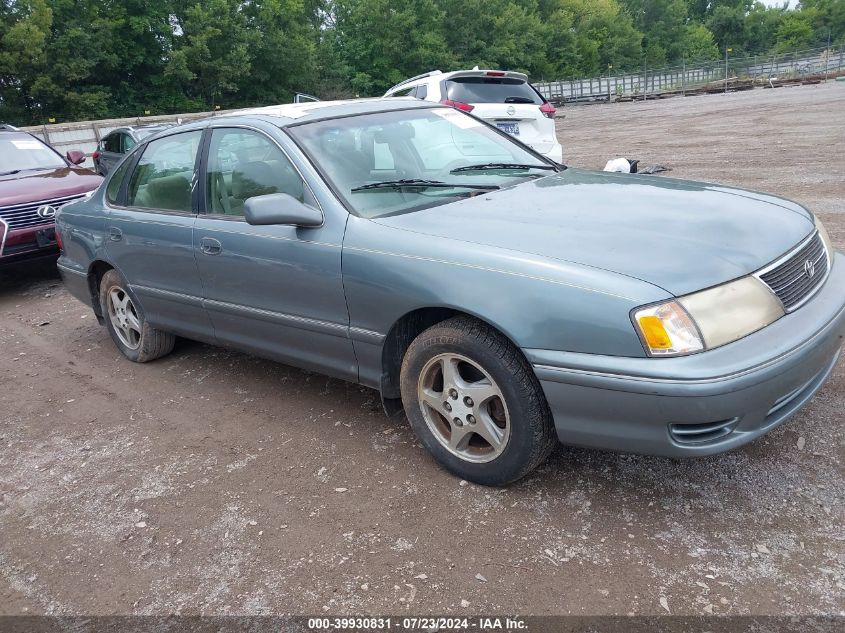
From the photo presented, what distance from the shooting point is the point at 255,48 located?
41.9 meters

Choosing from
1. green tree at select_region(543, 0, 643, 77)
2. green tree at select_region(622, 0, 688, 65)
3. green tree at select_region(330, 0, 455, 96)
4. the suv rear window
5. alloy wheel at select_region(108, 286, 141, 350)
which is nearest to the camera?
alloy wheel at select_region(108, 286, 141, 350)

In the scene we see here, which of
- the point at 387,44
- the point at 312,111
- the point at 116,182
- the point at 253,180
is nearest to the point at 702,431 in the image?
the point at 253,180

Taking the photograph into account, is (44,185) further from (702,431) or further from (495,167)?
(702,431)

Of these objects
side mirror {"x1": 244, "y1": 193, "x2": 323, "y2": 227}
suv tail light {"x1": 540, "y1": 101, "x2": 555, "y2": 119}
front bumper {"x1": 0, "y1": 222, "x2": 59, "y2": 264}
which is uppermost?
suv tail light {"x1": 540, "y1": 101, "x2": 555, "y2": 119}

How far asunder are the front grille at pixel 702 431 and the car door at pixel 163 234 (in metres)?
2.78

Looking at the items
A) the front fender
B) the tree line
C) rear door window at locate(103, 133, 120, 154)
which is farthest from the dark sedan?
the tree line

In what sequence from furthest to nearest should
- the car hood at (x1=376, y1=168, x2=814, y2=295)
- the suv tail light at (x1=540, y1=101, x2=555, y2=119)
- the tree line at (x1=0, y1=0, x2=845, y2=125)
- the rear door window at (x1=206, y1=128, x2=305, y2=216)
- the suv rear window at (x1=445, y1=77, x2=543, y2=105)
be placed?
the tree line at (x1=0, y1=0, x2=845, y2=125) < the suv tail light at (x1=540, y1=101, x2=555, y2=119) < the suv rear window at (x1=445, y1=77, x2=543, y2=105) < the rear door window at (x1=206, y1=128, x2=305, y2=216) < the car hood at (x1=376, y1=168, x2=814, y2=295)

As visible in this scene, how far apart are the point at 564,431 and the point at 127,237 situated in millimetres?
3263

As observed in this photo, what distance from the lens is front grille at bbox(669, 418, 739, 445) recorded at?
8.13ft

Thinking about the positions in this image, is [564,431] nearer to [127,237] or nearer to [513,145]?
[513,145]

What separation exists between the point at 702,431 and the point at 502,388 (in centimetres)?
75

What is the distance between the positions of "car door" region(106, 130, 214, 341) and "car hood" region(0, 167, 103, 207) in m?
3.31

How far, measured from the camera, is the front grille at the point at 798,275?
8.79 feet

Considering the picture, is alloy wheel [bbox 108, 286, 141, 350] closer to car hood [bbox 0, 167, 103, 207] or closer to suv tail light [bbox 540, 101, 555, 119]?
car hood [bbox 0, 167, 103, 207]
